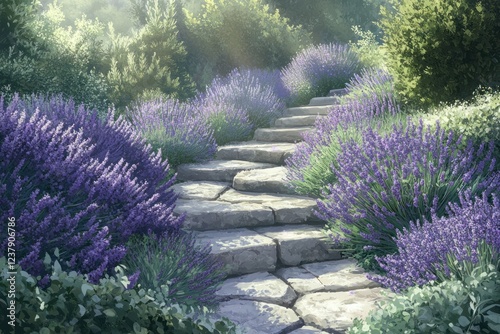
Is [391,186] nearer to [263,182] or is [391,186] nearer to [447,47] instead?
[263,182]

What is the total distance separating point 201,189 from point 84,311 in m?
4.13

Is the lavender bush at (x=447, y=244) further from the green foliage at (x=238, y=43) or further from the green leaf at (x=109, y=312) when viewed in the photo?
the green foliage at (x=238, y=43)

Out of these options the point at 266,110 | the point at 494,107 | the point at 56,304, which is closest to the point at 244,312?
the point at 56,304

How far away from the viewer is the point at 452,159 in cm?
481

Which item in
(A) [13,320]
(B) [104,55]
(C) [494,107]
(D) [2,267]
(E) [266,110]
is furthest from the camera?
(B) [104,55]

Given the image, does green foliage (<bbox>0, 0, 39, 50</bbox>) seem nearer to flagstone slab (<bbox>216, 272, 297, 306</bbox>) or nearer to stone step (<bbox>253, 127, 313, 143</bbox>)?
stone step (<bbox>253, 127, 313, 143</bbox>)

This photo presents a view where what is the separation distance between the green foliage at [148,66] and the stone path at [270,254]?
14.2 feet

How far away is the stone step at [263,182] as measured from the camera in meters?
6.11

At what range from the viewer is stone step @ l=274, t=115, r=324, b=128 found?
8891 millimetres

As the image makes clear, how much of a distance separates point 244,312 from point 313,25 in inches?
670

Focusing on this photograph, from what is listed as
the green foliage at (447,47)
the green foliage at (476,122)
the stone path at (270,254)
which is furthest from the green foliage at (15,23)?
the green foliage at (476,122)

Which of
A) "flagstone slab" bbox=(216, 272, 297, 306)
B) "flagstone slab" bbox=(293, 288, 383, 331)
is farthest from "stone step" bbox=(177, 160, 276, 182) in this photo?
"flagstone slab" bbox=(293, 288, 383, 331)

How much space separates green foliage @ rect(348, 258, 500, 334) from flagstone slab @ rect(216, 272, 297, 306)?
1.18m

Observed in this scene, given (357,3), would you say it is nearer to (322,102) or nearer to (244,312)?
(322,102)
